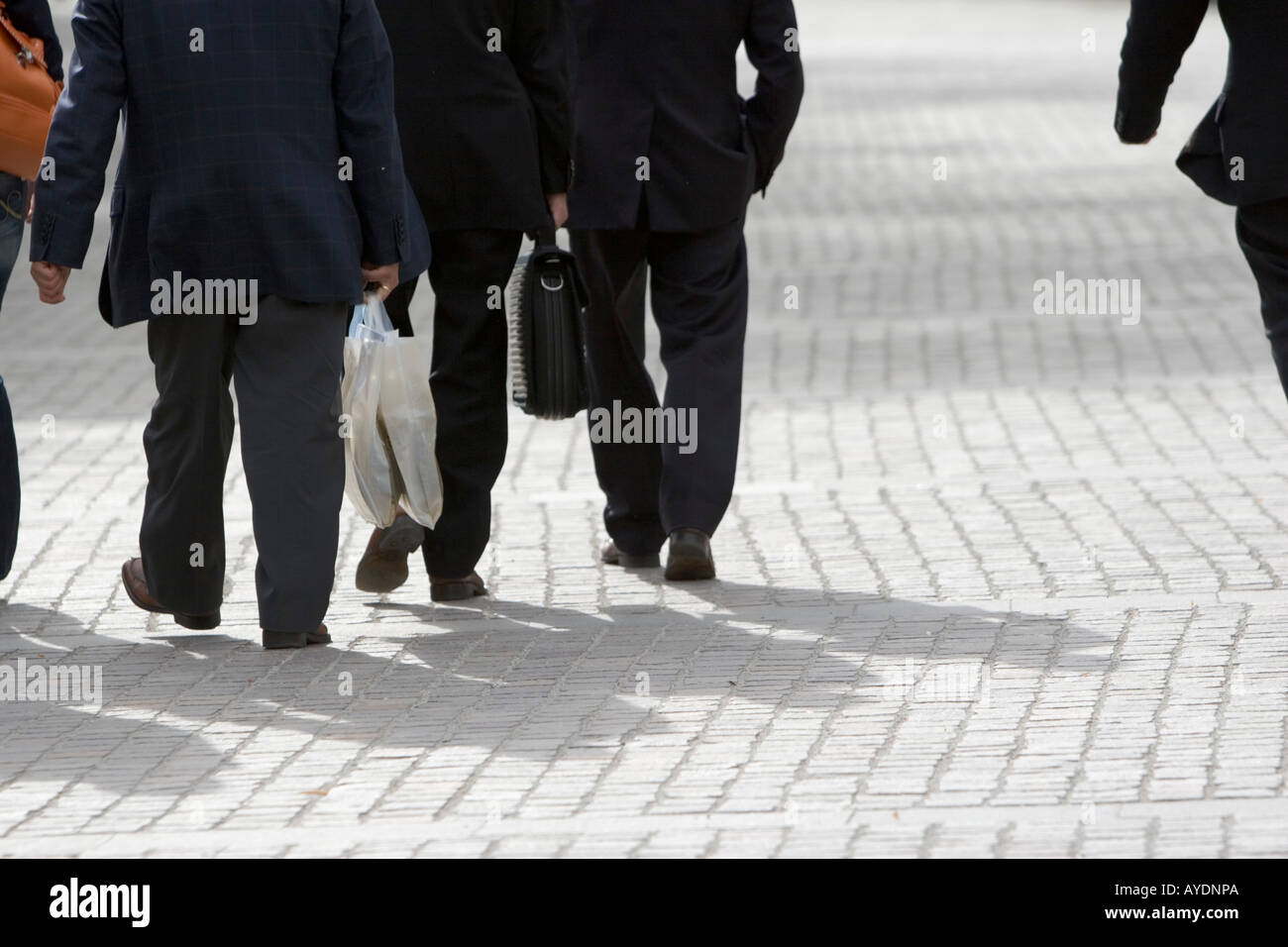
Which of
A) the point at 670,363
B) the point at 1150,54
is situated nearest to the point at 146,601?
the point at 670,363

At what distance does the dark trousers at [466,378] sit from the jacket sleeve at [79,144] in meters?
1.13

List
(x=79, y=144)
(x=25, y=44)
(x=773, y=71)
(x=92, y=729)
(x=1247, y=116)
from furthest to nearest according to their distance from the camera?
(x=773, y=71) < (x=25, y=44) < (x=1247, y=116) < (x=79, y=144) < (x=92, y=729)

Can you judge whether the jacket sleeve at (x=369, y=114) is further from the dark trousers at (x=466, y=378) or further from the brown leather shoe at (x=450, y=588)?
the brown leather shoe at (x=450, y=588)

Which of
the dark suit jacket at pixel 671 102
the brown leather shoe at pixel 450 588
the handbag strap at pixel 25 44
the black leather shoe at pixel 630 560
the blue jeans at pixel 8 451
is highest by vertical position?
the handbag strap at pixel 25 44

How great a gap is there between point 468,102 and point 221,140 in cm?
93

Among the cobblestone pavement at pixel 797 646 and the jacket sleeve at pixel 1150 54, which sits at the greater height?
the jacket sleeve at pixel 1150 54

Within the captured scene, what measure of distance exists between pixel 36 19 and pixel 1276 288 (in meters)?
3.50

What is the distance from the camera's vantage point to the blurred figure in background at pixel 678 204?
22.5ft

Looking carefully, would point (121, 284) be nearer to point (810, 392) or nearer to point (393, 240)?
point (393, 240)

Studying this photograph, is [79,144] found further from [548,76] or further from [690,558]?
[690,558]

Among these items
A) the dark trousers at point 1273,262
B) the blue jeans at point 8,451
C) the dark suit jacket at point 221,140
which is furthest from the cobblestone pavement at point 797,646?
the dark suit jacket at point 221,140

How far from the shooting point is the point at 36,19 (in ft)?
21.5

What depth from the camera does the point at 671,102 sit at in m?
6.90

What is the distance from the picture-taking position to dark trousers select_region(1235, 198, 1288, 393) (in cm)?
592
